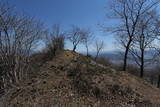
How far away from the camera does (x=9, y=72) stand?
615 cm

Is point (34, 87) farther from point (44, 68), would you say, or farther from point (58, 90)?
point (44, 68)

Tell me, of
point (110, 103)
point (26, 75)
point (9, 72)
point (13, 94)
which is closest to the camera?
point (110, 103)

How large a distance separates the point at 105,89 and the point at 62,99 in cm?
183

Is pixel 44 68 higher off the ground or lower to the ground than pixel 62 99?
higher

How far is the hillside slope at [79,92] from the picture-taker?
15.3ft

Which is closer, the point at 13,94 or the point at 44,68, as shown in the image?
the point at 13,94

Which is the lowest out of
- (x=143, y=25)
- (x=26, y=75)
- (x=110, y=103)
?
(x=110, y=103)

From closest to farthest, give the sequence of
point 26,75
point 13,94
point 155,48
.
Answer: point 13,94 → point 26,75 → point 155,48

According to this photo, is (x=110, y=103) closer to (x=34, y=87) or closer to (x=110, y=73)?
(x=110, y=73)

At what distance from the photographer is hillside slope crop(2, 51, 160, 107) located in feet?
15.3

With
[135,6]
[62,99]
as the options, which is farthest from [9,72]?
[135,6]

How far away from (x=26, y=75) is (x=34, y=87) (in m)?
1.53

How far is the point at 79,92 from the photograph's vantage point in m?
5.38

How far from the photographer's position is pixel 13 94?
525cm
